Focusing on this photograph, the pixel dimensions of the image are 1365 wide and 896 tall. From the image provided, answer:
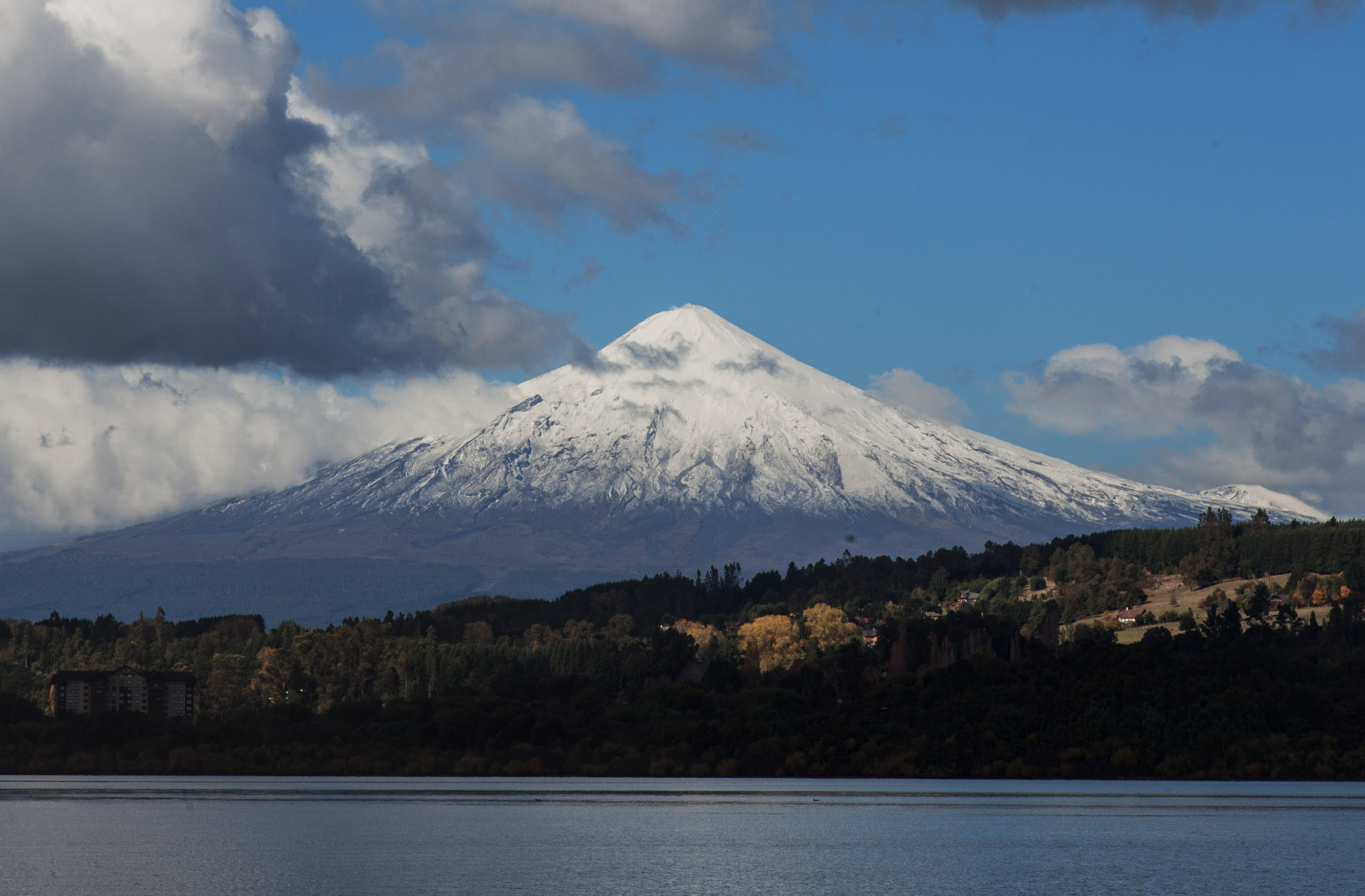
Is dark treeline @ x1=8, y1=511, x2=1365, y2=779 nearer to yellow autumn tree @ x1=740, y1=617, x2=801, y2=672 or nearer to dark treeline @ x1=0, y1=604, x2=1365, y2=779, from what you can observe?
dark treeline @ x1=0, y1=604, x2=1365, y2=779

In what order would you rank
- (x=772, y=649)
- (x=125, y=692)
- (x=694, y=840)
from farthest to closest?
(x=772, y=649) → (x=125, y=692) → (x=694, y=840)

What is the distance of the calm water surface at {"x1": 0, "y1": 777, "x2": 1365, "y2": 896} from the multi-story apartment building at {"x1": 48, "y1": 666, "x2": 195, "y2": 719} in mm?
66951

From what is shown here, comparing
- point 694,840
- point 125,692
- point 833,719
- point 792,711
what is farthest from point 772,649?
point 694,840

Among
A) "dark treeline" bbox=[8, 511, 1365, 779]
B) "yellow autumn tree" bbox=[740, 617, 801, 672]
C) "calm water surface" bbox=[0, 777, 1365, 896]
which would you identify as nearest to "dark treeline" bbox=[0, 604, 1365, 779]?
"dark treeline" bbox=[8, 511, 1365, 779]

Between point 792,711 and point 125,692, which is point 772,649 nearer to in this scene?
point 792,711

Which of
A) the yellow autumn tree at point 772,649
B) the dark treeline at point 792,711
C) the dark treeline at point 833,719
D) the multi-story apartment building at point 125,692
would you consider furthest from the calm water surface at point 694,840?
the yellow autumn tree at point 772,649

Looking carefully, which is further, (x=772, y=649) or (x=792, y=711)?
(x=772, y=649)

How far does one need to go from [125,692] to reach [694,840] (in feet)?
429

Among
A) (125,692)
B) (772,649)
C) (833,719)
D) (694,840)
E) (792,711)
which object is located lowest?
(694,840)

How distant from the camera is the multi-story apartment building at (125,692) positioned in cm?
18038

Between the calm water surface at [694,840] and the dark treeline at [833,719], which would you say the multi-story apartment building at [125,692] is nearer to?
the dark treeline at [833,719]

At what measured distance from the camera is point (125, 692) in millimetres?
188000

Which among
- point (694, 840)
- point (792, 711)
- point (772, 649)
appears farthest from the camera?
point (772, 649)

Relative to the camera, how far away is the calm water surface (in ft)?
195
